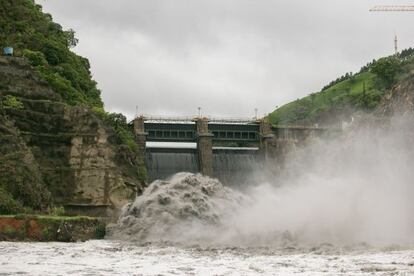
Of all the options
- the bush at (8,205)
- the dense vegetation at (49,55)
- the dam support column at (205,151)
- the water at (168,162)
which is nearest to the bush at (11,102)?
the dense vegetation at (49,55)

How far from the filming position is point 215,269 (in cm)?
2514

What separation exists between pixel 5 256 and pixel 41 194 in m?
25.3

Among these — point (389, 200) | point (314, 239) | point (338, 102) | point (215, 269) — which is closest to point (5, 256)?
point (215, 269)

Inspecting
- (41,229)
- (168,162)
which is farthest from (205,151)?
(41,229)

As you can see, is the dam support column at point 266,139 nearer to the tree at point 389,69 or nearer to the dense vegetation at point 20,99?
the dense vegetation at point 20,99

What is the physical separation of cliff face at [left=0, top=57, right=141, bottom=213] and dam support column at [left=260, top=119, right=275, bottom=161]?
3273cm

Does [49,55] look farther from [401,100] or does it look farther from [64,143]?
[401,100]

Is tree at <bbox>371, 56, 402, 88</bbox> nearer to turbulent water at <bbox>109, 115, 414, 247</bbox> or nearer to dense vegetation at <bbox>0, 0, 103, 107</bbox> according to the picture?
dense vegetation at <bbox>0, 0, 103, 107</bbox>

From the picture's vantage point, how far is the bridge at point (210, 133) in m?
94.2

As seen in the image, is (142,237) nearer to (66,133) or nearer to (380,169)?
(380,169)

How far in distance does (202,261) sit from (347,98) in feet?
475

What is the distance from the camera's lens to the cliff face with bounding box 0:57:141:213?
66.1 meters

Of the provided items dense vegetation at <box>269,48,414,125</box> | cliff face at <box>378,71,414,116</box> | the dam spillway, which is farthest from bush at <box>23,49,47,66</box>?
dense vegetation at <box>269,48,414,125</box>

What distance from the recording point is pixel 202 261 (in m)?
28.3
